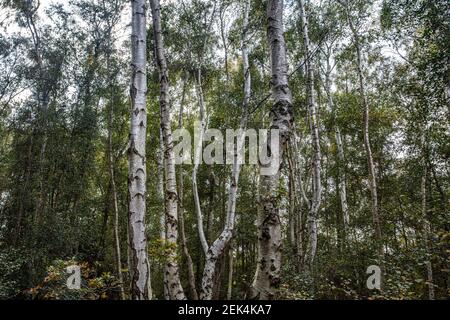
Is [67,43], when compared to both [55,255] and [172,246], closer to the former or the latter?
[55,255]

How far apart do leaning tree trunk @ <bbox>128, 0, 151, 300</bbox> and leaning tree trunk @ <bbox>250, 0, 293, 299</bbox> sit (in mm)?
1661

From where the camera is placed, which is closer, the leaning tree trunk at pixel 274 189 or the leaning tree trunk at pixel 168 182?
the leaning tree trunk at pixel 274 189

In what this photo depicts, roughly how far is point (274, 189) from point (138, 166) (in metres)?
1.99

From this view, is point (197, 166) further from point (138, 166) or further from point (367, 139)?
point (138, 166)

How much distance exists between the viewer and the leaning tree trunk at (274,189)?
3.05 metres

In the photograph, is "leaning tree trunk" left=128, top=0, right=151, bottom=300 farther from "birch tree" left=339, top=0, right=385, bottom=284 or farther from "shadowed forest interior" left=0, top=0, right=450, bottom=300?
"birch tree" left=339, top=0, right=385, bottom=284

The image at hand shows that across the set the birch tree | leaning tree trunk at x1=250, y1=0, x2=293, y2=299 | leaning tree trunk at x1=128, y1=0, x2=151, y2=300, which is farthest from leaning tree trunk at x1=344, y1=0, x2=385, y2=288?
leaning tree trunk at x1=128, y1=0, x2=151, y2=300

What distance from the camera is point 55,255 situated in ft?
43.1

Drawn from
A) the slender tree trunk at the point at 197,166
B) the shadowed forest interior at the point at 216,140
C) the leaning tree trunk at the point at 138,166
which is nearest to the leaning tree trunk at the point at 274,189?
the leaning tree trunk at the point at 138,166

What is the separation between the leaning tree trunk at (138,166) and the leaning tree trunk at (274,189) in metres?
1.66

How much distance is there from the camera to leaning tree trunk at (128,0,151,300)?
404 cm

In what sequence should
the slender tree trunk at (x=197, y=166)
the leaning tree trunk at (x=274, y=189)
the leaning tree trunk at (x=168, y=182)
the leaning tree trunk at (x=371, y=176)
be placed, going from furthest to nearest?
the slender tree trunk at (x=197, y=166) < the leaning tree trunk at (x=371, y=176) < the leaning tree trunk at (x=168, y=182) < the leaning tree trunk at (x=274, y=189)

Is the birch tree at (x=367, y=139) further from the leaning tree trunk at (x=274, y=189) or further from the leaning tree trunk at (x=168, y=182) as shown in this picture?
the leaning tree trunk at (x=274, y=189)
